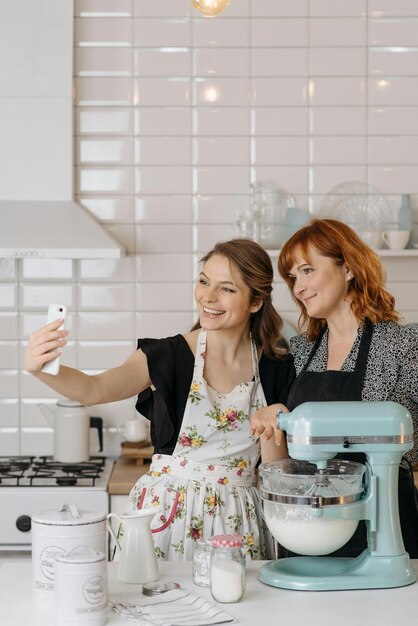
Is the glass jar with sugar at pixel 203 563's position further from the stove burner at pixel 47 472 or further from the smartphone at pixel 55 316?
the stove burner at pixel 47 472

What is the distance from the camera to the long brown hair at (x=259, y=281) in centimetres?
242

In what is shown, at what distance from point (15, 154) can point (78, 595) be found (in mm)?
2279

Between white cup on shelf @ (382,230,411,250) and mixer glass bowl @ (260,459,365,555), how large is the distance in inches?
70.3

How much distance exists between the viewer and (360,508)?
6.00 ft

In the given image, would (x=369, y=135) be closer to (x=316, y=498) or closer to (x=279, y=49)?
(x=279, y=49)

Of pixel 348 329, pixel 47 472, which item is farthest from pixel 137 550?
pixel 47 472

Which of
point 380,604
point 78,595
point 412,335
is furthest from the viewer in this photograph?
point 412,335

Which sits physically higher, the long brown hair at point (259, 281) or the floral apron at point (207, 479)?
the long brown hair at point (259, 281)

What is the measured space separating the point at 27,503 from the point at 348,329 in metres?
1.40

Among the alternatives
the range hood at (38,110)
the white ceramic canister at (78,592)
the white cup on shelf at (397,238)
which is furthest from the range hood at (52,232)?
the white ceramic canister at (78,592)

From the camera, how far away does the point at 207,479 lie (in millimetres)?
2391

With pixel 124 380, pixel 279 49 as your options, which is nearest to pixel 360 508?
pixel 124 380

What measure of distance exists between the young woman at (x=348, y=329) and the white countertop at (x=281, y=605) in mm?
459

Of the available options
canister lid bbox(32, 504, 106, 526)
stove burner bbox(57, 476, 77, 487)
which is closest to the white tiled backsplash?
stove burner bbox(57, 476, 77, 487)
